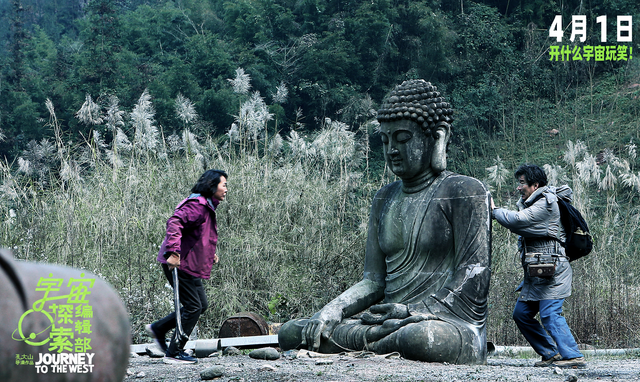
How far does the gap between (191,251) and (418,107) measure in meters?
1.72

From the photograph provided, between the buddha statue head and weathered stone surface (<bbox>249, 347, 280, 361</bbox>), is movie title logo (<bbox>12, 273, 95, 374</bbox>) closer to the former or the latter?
weathered stone surface (<bbox>249, 347, 280, 361</bbox>)

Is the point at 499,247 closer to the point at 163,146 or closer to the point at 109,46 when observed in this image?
the point at 163,146

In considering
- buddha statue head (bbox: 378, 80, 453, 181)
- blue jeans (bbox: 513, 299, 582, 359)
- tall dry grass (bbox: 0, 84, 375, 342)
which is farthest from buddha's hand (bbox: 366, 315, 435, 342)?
tall dry grass (bbox: 0, 84, 375, 342)

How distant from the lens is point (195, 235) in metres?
4.73

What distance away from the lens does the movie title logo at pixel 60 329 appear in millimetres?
1124

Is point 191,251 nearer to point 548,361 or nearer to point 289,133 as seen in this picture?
point 548,361

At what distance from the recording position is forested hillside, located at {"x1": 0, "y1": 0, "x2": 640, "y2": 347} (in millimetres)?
6617

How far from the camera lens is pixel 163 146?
28.2 ft

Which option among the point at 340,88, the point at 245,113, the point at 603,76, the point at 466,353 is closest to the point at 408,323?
the point at 466,353

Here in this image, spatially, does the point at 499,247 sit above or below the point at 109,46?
below

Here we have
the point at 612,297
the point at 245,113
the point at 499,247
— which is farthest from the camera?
the point at 245,113

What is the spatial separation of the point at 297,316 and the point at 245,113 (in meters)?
2.70

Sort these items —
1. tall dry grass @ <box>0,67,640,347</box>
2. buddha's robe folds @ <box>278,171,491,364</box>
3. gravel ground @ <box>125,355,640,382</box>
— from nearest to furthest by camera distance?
gravel ground @ <box>125,355,640,382</box> → buddha's robe folds @ <box>278,171,491,364</box> → tall dry grass @ <box>0,67,640,347</box>

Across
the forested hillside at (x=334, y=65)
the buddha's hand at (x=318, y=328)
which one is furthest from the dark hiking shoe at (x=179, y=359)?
the forested hillside at (x=334, y=65)
